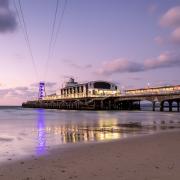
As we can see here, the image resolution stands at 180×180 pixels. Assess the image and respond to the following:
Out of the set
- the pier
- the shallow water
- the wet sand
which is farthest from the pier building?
the wet sand

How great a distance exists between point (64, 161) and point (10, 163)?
180cm

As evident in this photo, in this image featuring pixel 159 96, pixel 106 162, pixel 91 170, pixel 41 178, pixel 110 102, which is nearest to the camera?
pixel 41 178

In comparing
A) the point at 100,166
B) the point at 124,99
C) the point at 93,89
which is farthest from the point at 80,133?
the point at 93,89

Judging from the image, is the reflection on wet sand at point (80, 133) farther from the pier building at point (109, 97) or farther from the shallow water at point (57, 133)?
the pier building at point (109, 97)

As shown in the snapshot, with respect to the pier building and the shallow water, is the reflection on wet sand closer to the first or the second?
the shallow water

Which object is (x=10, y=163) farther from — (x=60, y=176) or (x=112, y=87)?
(x=112, y=87)

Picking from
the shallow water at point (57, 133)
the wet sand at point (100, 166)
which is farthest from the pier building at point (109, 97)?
the wet sand at point (100, 166)

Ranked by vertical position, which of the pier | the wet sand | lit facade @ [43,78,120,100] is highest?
lit facade @ [43,78,120,100]

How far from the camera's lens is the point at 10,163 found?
10.4 m

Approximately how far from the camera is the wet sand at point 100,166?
8312 mm

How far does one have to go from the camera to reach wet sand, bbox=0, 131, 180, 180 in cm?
831

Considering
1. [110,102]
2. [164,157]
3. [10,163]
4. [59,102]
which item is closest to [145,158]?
[164,157]

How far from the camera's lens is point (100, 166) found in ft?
31.8

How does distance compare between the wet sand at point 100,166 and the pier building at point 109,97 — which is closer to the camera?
the wet sand at point 100,166
